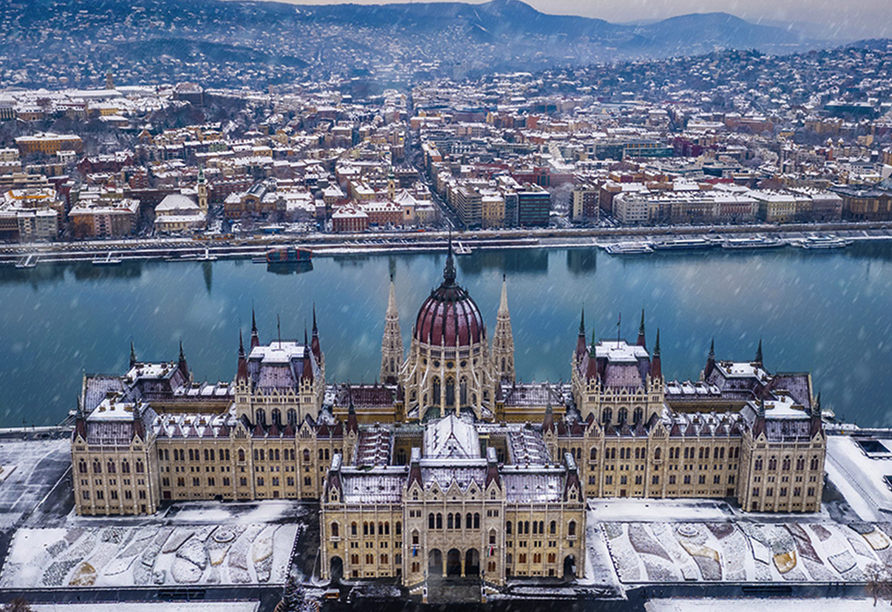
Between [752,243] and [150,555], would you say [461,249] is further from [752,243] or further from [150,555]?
[150,555]

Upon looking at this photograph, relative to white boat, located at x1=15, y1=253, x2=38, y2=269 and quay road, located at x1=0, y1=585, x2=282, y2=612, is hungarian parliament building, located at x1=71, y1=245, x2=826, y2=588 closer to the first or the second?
quay road, located at x1=0, y1=585, x2=282, y2=612

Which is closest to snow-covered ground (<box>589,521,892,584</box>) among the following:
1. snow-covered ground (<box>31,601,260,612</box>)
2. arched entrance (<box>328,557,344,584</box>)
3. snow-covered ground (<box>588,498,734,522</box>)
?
snow-covered ground (<box>588,498,734,522</box>)

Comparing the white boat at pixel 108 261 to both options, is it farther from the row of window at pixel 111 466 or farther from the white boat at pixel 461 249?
the row of window at pixel 111 466

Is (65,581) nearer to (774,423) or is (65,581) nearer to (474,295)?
(774,423)

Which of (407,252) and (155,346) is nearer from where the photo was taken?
(155,346)

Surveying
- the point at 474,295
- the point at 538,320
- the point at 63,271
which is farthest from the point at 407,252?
the point at 63,271
